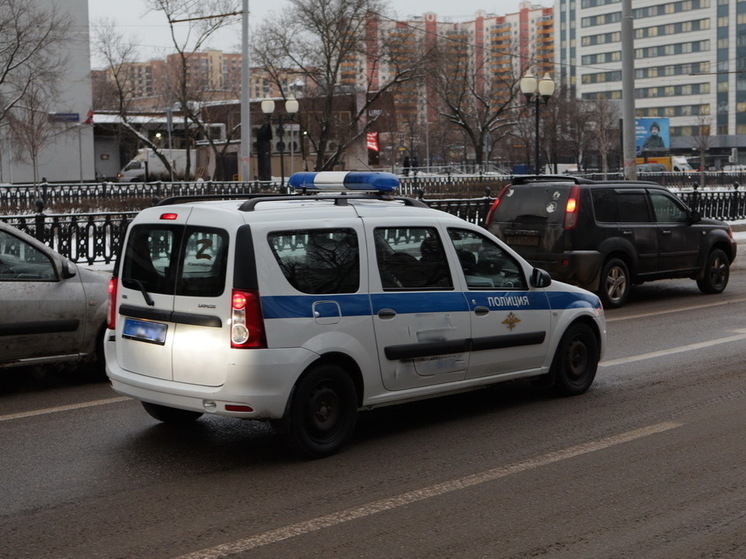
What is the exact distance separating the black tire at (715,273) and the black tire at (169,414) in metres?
10.5

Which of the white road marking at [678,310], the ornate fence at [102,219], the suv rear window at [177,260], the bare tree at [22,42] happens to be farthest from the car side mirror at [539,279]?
the bare tree at [22,42]

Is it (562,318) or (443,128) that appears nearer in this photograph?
(562,318)

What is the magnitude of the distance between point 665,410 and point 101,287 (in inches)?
198

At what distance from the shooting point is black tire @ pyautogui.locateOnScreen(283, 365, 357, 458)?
6277 millimetres

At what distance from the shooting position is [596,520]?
5.23 meters

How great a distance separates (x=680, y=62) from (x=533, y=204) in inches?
4918

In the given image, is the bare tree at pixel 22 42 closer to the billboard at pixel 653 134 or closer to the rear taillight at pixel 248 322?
the rear taillight at pixel 248 322

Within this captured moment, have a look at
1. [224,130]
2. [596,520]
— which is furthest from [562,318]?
[224,130]

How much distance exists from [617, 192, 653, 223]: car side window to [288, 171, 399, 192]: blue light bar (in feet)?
23.3

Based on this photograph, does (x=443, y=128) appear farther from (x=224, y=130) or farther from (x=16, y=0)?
(x=16, y=0)

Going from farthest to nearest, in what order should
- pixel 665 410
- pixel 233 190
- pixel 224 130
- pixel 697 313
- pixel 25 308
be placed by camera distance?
1. pixel 224 130
2. pixel 233 190
3. pixel 697 313
4. pixel 25 308
5. pixel 665 410

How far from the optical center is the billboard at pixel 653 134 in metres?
103

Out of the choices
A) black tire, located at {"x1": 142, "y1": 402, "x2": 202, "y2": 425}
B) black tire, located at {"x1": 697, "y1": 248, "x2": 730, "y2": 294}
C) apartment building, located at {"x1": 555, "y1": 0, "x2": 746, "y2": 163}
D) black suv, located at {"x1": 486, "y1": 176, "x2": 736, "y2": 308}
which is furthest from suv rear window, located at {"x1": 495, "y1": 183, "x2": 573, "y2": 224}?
apartment building, located at {"x1": 555, "y1": 0, "x2": 746, "y2": 163}

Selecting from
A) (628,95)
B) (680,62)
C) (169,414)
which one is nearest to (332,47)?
(628,95)
